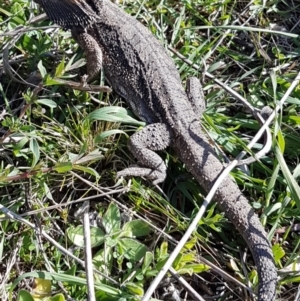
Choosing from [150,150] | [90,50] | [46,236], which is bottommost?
[46,236]

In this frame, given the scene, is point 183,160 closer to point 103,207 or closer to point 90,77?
point 103,207

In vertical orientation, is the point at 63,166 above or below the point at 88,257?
above

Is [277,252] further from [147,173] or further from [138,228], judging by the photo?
[147,173]

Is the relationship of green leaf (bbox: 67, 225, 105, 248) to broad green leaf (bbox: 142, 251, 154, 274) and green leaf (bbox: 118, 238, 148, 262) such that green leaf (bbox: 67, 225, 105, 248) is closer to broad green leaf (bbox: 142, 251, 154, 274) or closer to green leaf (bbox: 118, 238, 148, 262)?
green leaf (bbox: 118, 238, 148, 262)

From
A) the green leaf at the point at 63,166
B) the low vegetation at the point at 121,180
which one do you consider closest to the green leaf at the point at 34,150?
the low vegetation at the point at 121,180

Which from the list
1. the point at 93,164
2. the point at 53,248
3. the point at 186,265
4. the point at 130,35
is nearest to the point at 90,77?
the point at 130,35

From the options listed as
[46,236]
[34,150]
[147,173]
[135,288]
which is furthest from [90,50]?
[135,288]
